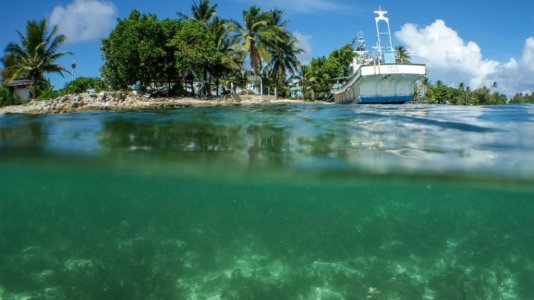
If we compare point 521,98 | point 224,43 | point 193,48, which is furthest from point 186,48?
point 521,98

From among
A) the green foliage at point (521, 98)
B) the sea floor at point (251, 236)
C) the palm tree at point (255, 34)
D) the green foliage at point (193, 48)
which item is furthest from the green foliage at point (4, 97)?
the green foliage at point (521, 98)

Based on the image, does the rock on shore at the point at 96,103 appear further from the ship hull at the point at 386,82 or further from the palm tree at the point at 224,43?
the ship hull at the point at 386,82

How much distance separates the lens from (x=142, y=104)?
31.0 m

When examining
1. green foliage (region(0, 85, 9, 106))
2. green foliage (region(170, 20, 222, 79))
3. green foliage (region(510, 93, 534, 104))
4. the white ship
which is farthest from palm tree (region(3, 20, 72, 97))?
green foliage (region(510, 93, 534, 104))

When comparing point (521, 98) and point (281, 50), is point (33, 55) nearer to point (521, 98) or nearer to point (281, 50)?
point (281, 50)

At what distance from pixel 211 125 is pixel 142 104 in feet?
57.3

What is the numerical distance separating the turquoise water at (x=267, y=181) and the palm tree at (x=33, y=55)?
72.0ft

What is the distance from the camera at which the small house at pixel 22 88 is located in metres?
46.4

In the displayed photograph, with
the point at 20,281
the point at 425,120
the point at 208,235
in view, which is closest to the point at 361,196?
the point at 425,120

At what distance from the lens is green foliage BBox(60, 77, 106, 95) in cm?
3856

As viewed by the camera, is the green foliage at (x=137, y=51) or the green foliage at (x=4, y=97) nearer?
the green foliage at (x=137, y=51)

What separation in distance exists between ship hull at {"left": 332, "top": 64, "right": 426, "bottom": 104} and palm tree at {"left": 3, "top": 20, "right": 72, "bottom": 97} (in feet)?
Answer: 103

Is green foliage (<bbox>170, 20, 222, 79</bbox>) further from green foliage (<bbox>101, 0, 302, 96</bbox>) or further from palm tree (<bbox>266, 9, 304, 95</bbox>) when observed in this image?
palm tree (<bbox>266, 9, 304, 95</bbox>)

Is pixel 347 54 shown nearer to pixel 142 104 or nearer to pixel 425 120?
pixel 142 104
